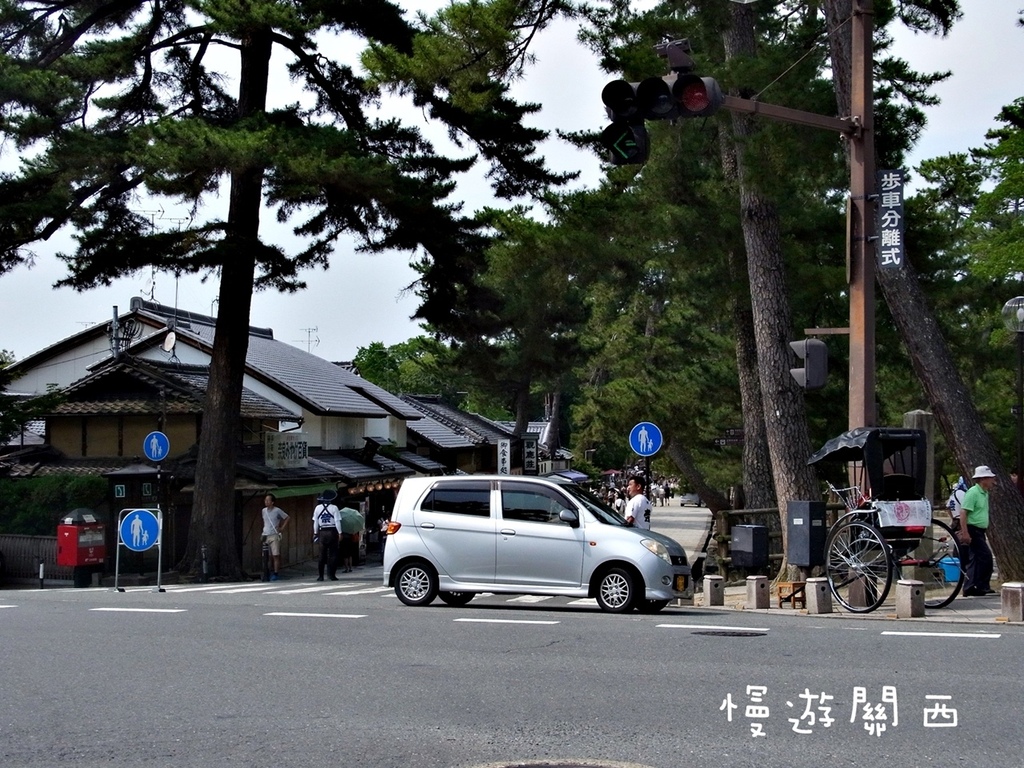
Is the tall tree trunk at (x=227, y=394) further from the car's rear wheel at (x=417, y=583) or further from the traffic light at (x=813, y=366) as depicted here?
the traffic light at (x=813, y=366)

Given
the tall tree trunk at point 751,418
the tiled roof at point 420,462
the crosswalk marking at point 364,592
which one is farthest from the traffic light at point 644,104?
the tiled roof at point 420,462

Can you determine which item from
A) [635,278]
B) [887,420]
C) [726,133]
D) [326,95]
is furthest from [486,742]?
[887,420]

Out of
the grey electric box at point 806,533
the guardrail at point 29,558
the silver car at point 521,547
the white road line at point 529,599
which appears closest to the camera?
the silver car at point 521,547

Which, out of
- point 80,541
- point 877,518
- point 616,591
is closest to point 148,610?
point 616,591

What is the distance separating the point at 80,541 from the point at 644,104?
1940cm

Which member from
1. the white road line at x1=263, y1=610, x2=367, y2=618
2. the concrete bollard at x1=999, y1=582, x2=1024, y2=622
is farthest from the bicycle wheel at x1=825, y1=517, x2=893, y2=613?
the white road line at x1=263, y1=610, x2=367, y2=618

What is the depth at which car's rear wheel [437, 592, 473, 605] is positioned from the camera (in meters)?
15.7

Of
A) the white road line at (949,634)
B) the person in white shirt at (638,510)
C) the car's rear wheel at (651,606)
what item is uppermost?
the person in white shirt at (638,510)

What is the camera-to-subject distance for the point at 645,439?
20.9 m

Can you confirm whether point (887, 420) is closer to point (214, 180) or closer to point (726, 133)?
point (726, 133)

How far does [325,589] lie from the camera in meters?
21.4

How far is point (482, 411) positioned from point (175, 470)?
66954mm

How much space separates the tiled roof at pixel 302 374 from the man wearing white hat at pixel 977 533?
2732cm

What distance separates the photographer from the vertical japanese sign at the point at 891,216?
1455 cm
